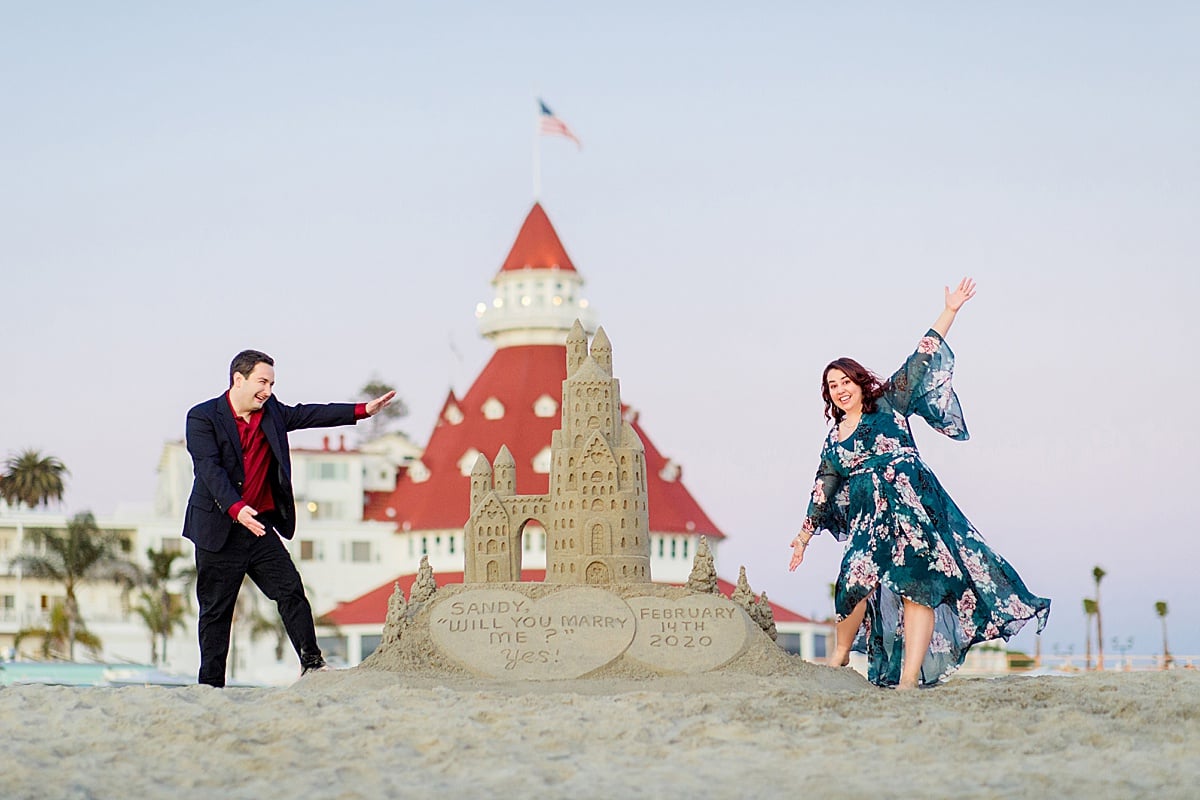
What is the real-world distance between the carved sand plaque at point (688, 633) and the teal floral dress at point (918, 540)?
153 centimetres

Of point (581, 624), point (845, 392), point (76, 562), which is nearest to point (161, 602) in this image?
point (76, 562)

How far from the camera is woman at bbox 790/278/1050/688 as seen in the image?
450 inches

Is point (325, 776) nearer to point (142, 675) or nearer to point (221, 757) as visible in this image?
point (221, 757)

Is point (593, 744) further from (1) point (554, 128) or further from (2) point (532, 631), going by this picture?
(1) point (554, 128)

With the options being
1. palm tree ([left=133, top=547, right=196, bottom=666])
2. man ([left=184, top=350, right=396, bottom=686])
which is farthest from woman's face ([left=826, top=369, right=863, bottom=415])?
palm tree ([left=133, top=547, right=196, bottom=666])

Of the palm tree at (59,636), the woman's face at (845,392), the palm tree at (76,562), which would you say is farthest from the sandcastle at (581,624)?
the palm tree at (76,562)

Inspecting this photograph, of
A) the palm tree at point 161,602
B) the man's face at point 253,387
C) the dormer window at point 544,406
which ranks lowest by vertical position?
the palm tree at point 161,602

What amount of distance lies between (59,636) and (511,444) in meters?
18.2

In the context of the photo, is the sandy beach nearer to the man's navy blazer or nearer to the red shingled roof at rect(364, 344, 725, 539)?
the man's navy blazer

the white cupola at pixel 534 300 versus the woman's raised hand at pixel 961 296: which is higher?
the white cupola at pixel 534 300

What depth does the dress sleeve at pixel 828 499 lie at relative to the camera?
1202cm

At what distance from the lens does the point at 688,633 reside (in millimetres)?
13398

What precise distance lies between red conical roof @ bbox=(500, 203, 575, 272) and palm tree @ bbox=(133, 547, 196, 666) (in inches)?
638

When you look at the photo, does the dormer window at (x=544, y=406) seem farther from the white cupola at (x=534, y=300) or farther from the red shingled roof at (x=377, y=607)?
the red shingled roof at (x=377, y=607)
